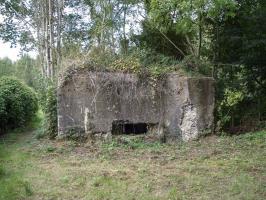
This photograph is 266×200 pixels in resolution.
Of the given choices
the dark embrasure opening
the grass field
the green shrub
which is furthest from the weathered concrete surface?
the grass field

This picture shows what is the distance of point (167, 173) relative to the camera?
7.33 meters

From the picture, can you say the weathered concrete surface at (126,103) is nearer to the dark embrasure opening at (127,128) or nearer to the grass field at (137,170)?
the dark embrasure opening at (127,128)

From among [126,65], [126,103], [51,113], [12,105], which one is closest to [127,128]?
[126,103]

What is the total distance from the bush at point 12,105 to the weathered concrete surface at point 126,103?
305 cm

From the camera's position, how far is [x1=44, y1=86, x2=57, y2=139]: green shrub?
1177 cm

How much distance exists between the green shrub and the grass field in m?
0.76

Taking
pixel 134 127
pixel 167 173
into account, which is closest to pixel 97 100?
pixel 134 127

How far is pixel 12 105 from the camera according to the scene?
573 inches

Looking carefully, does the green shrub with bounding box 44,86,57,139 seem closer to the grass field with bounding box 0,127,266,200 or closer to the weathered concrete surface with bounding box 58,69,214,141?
the weathered concrete surface with bounding box 58,69,214,141

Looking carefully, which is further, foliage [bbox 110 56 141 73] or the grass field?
foliage [bbox 110 56 141 73]

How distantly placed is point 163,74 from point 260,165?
460 cm

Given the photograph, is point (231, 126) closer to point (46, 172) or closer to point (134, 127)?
point (134, 127)

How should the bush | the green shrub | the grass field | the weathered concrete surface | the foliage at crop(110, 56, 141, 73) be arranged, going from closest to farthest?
the grass field, the weathered concrete surface, the foliage at crop(110, 56, 141, 73), the green shrub, the bush

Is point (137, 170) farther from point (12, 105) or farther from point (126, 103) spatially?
point (12, 105)
